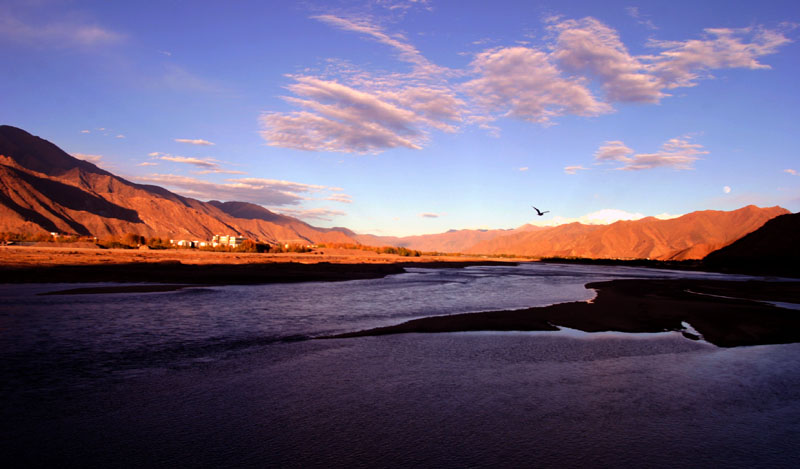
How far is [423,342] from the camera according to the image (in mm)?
14773

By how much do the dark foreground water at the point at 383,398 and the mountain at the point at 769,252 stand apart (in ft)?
257

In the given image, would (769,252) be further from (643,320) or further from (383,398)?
(383,398)

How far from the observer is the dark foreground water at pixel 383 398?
6.69 m

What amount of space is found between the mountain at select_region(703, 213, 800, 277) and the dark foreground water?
7833 cm

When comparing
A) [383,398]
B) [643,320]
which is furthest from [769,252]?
[383,398]

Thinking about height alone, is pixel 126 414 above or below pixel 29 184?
below

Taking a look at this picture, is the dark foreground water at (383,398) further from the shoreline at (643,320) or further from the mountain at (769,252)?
the mountain at (769,252)

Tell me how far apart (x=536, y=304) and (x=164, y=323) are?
1870 centimetres

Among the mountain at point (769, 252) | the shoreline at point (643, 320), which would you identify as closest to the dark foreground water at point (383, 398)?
the shoreline at point (643, 320)

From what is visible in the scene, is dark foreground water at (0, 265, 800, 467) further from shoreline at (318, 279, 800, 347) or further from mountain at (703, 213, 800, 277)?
mountain at (703, 213, 800, 277)

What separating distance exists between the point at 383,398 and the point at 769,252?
3919 inches

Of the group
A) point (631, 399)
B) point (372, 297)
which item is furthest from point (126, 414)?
point (372, 297)

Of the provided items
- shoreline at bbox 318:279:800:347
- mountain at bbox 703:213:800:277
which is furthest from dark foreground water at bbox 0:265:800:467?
mountain at bbox 703:213:800:277

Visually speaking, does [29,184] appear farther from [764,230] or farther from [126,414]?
[764,230]
